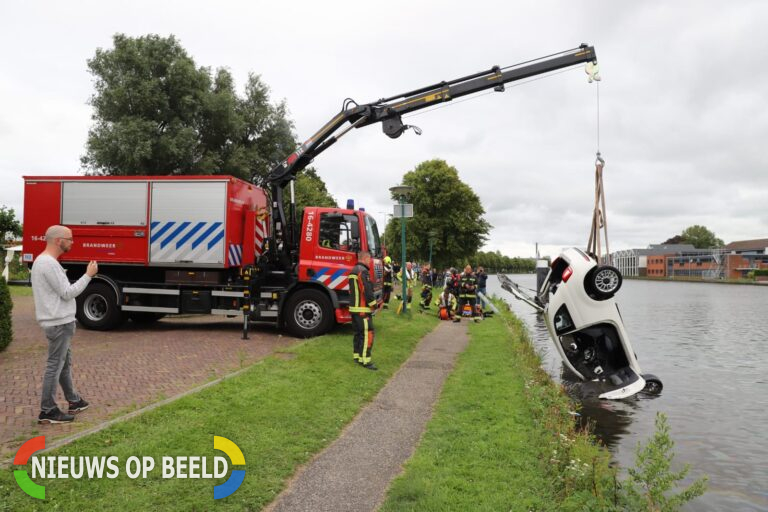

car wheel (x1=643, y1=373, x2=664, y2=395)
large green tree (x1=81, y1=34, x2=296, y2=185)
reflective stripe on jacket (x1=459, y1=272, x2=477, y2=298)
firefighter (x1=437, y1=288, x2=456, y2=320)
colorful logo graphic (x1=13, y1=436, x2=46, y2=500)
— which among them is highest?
large green tree (x1=81, y1=34, x2=296, y2=185)

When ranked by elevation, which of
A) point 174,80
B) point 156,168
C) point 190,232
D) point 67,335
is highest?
point 174,80

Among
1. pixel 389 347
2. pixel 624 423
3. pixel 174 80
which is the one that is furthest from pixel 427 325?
pixel 174 80

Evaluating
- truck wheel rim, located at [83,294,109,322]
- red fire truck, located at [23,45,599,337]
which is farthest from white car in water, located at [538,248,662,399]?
truck wheel rim, located at [83,294,109,322]

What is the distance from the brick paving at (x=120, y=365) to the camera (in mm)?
5480

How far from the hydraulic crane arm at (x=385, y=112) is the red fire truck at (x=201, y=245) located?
4 cm

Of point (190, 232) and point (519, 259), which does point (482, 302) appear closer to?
point (190, 232)

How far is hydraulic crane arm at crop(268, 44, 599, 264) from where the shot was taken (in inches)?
472

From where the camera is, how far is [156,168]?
25594mm

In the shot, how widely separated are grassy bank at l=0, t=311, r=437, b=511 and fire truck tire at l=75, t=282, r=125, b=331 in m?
5.23

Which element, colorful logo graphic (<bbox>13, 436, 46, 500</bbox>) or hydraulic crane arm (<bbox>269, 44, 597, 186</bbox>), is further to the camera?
hydraulic crane arm (<bbox>269, 44, 597, 186</bbox>)

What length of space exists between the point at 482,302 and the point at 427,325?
255 inches

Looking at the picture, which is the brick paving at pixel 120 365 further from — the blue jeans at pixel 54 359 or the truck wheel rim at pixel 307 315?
the truck wheel rim at pixel 307 315

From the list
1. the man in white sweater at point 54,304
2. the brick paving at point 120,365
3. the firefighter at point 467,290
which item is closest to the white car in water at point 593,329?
the brick paving at point 120,365

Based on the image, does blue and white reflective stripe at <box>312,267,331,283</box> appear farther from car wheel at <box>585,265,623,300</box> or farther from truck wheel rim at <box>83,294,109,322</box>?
car wheel at <box>585,265,623,300</box>
